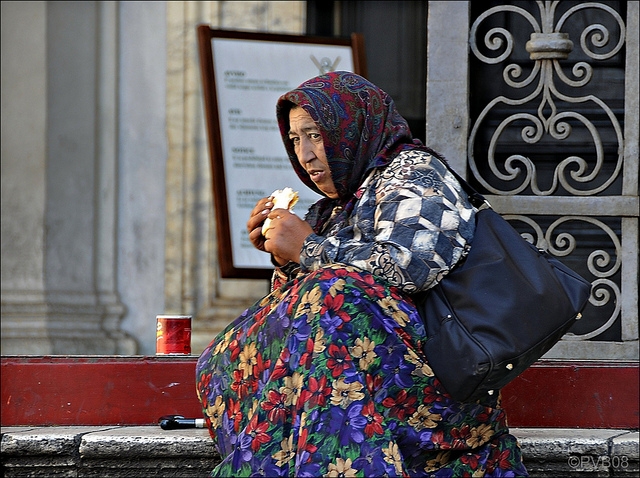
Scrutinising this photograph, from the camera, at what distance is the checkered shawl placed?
2387 mm

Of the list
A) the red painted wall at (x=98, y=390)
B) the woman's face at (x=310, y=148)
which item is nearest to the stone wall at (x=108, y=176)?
the red painted wall at (x=98, y=390)

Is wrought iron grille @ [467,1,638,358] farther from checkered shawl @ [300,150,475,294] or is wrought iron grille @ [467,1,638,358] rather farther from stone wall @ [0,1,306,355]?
stone wall @ [0,1,306,355]

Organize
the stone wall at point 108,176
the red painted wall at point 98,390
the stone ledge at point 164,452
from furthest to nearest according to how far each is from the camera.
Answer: the stone wall at point 108,176, the red painted wall at point 98,390, the stone ledge at point 164,452

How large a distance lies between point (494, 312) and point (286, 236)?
0.58m

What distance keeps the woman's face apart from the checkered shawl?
17 cm

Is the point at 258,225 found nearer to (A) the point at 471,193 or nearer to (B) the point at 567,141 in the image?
(A) the point at 471,193

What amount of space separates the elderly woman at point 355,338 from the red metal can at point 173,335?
756 mm

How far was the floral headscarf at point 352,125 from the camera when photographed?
267cm

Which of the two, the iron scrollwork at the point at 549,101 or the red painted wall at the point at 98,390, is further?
the iron scrollwork at the point at 549,101

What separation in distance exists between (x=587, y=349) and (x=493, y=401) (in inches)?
49.5

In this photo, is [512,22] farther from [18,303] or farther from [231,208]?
[18,303]

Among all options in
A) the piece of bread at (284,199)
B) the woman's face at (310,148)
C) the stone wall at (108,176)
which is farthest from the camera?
the stone wall at (108,176)

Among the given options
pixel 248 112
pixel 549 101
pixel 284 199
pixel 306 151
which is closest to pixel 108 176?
pixel 248 112

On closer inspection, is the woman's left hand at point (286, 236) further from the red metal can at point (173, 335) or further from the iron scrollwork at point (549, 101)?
the iron scrollwork at point (549, 101)
